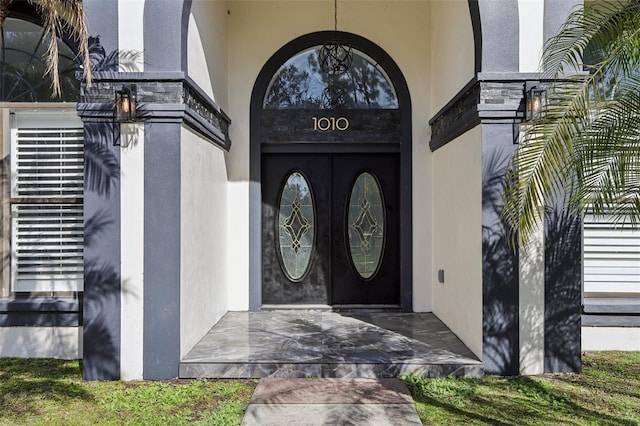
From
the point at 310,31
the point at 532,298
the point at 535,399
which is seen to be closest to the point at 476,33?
the point at 532,298

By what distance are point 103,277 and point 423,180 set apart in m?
4.57

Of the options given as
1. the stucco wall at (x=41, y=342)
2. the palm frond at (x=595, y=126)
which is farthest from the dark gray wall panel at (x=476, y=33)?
the stucco wall at (x=41, y=342)

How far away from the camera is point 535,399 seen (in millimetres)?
4133

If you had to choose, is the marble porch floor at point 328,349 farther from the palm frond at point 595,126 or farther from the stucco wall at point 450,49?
the stucco wall at point 450,49

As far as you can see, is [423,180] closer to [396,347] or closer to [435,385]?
[396,347]

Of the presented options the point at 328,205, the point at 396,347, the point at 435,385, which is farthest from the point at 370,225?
the point at 435,385

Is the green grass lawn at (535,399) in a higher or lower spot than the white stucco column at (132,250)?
lower

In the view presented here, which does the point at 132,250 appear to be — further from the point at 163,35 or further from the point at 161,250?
the point at 163,35

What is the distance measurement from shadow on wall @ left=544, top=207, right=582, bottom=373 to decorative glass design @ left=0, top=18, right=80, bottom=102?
18.9ft

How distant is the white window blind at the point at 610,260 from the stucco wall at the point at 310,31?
6.98ft

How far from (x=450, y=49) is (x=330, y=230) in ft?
10.2

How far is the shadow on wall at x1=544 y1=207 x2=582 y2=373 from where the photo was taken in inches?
184

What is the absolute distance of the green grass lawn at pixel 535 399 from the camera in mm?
3775

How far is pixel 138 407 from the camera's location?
3.98m
